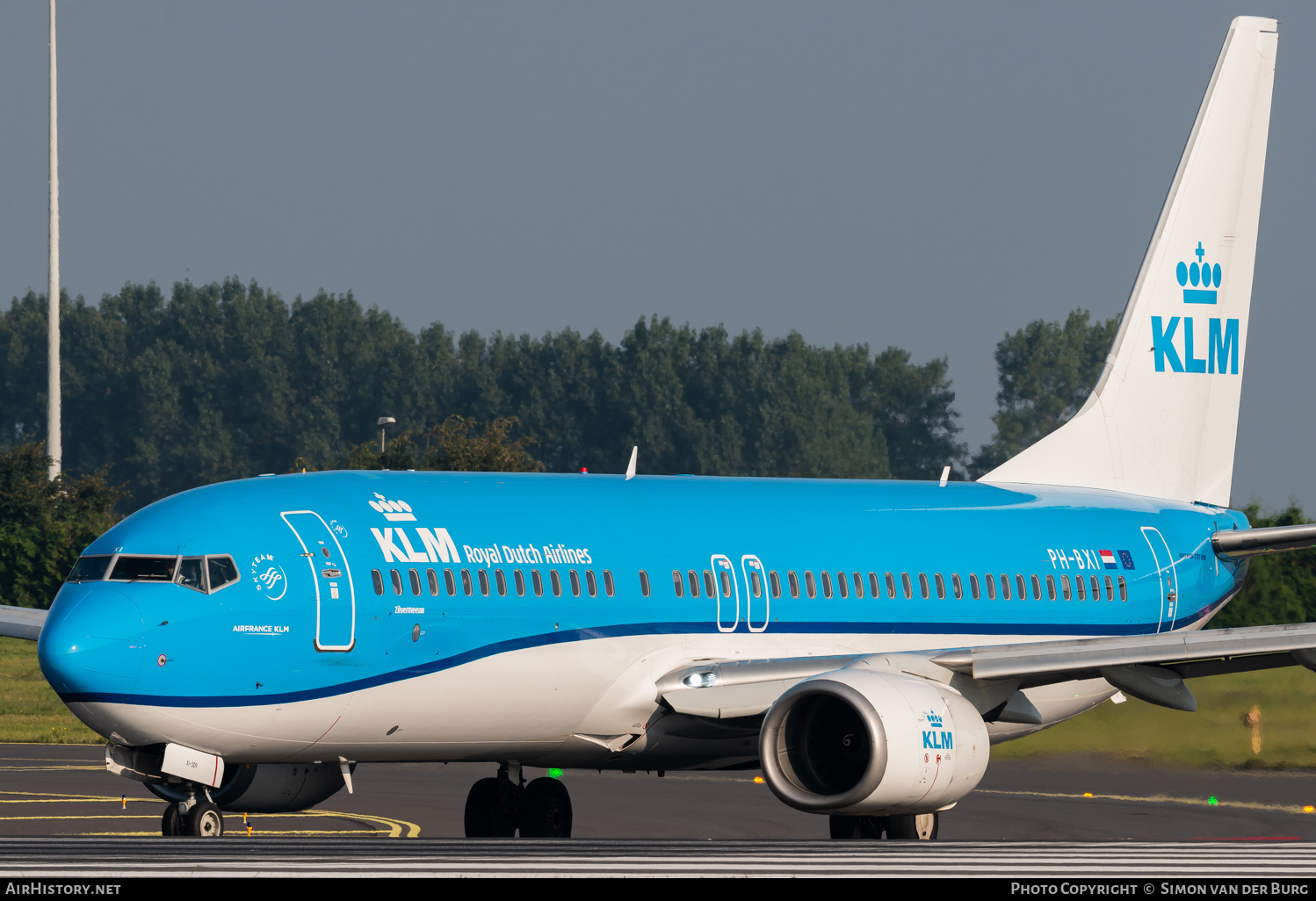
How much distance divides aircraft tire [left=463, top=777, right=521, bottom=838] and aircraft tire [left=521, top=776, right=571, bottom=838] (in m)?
0.11

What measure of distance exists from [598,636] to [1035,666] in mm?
4428

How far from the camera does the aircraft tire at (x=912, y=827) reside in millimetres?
21078

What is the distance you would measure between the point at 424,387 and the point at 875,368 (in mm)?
30876

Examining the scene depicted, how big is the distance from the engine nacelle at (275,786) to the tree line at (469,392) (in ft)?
318

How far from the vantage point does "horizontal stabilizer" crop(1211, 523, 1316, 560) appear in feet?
80.9

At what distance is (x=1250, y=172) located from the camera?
2959 centimetres

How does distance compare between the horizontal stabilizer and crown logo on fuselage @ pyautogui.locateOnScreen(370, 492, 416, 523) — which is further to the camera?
the horizontal stabilizer

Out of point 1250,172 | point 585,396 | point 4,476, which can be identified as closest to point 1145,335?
point 1250,172

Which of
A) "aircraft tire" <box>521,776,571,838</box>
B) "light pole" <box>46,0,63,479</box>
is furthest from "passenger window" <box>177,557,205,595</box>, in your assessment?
"light pole" <box>46,0,63,479</box>

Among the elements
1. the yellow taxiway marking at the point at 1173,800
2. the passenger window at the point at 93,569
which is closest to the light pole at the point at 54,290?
the yellow taxiway marking at the point at 1173,800

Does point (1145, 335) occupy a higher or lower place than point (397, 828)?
higher

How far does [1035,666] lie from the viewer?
19.8m

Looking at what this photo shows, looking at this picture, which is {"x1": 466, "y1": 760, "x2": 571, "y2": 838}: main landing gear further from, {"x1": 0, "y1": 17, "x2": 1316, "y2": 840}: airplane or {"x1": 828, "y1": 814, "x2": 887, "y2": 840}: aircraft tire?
{"x1": 828, "y1": 814, "x2": 887, "y2": 840}: aircraft tire
